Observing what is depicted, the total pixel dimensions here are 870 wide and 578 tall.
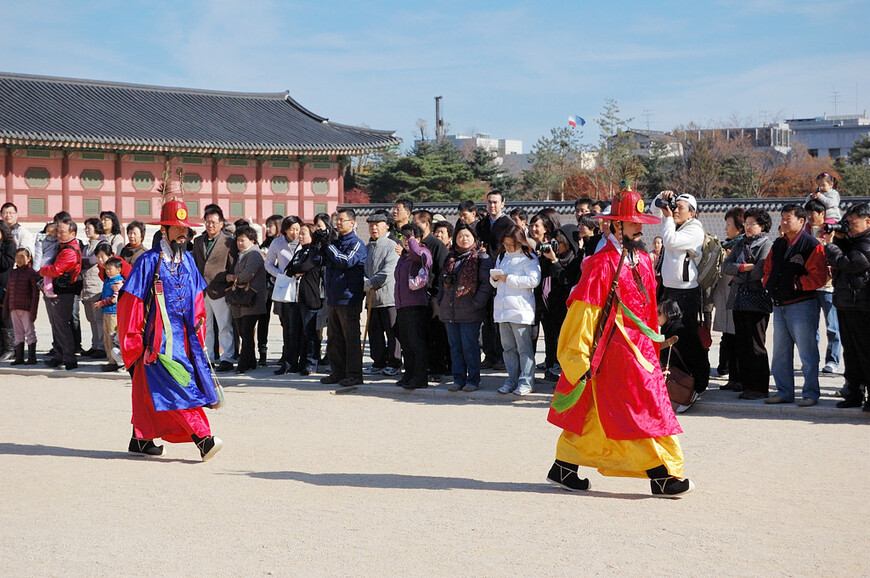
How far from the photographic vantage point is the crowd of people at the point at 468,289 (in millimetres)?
8328

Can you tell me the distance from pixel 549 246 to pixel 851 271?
2821mm

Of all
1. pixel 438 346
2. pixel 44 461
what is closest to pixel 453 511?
pixel 44 461

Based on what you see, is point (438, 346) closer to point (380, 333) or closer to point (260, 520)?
point (380, 333)

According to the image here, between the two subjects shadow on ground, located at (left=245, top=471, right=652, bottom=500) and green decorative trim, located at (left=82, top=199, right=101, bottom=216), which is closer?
shadow on ground, located at (left=245, top=471, right=652, bottom=500)

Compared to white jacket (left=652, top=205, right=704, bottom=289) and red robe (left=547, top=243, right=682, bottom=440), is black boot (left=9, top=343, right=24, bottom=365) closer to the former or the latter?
white jacket (left=652, top=205, right=704, bottom=289)

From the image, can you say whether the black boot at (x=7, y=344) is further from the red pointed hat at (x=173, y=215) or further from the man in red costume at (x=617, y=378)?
the man in red costume at (x=617, y=378)

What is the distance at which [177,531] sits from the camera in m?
4.92

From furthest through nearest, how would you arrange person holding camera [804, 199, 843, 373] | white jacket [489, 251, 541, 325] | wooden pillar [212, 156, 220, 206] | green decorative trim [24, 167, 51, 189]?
wooden pillar [212, 156, 220, 206] → green decorative trim [24, 167, 51, 189] → white jacket [489, 251, 541, 325] → person holding camera [804, 199, 843, 373]

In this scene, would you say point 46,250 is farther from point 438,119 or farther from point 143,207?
point 438,119

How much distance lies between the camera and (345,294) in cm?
980

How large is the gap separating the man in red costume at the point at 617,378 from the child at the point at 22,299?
Result: 8390mm

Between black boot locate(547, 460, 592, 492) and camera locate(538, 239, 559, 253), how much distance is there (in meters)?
4.05

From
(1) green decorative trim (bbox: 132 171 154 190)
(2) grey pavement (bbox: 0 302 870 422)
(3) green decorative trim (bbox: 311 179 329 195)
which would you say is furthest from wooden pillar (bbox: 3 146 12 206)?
(2) grey pavement (bbox: 0 302 870 422)

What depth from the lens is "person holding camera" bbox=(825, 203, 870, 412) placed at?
7867mm
